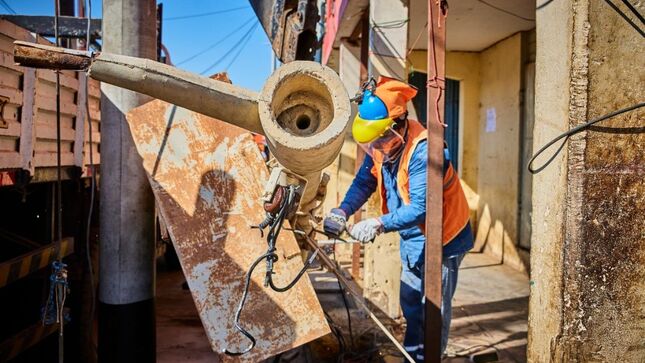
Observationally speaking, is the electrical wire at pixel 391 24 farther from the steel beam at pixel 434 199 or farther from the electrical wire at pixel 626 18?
the electrical wire at pixel 626 18

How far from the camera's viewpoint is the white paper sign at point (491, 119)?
8.48 m

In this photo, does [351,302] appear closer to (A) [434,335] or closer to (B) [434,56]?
(A) [434,335]

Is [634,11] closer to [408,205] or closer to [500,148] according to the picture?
[408,205]

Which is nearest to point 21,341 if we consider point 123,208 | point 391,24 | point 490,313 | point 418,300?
point 123,208

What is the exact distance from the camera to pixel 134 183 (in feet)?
10.6

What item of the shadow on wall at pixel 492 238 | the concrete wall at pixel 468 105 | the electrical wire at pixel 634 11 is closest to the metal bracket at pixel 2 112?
the electrical wire at pixel 634 11

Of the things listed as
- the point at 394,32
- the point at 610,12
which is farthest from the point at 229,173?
the point at 394,32

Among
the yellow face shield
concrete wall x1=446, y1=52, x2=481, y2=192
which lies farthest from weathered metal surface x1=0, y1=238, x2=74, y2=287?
concrete wall x1=446, y1=52, x2=481, y2=192

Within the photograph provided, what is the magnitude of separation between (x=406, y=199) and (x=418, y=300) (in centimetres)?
82

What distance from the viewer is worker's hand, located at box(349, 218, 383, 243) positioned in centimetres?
321

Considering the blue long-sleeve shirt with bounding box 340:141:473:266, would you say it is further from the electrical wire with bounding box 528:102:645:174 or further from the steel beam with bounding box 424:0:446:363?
the electrical wire with bounding box 528:102:645:174

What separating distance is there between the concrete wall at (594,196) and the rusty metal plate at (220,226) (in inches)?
54.4

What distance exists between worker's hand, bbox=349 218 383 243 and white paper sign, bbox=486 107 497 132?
236 inches

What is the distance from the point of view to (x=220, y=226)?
9.46 ft
